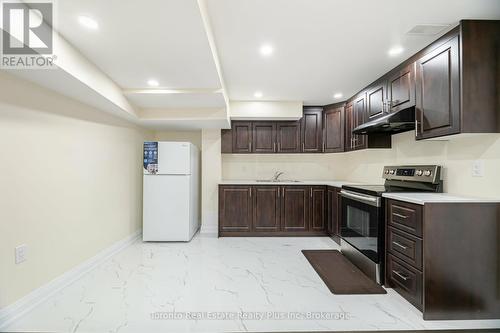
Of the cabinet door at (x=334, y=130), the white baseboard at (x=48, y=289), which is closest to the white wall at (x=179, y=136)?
the white baseboard at (x=48, y=289)

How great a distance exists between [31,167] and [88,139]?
82 centimetres

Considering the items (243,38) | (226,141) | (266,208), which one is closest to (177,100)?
(226,141)

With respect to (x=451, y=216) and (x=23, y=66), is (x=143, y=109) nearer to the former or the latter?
(x=23, y=66)

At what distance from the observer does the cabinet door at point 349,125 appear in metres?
3.89

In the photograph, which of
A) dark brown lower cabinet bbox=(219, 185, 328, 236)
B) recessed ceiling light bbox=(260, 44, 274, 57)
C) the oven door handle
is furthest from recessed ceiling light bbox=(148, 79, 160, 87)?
the oven door handle

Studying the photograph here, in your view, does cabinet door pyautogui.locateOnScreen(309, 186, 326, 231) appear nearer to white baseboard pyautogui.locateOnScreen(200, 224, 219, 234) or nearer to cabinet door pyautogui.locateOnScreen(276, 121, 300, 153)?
cabinet door pyautogui.locateOnScreen(276, 121, 300, 153)

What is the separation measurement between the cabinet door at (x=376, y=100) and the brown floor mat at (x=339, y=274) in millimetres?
1906

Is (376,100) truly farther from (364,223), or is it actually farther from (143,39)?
(143,39)

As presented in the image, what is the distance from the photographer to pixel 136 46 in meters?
2.05

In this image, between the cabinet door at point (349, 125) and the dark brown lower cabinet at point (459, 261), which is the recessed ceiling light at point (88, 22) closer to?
the dark brown lower cabinet at point (459, 261)

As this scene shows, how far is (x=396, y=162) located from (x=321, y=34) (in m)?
2.00

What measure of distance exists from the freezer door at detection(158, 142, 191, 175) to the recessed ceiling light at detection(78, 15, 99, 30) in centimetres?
217

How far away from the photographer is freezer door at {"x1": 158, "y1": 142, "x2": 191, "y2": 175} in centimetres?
382

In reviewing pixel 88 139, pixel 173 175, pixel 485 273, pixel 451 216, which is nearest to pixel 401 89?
pixel 451 216
